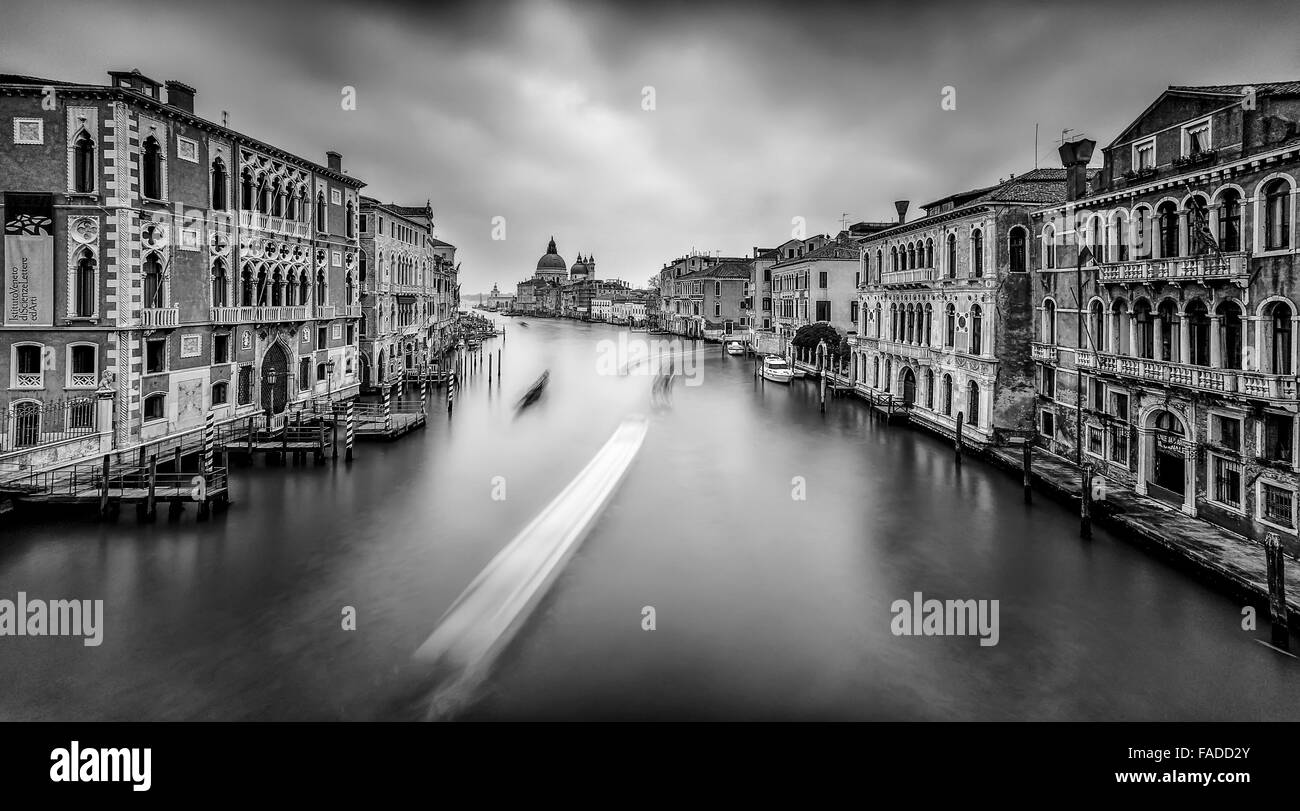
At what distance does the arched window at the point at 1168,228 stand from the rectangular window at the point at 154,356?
→ 26312mm

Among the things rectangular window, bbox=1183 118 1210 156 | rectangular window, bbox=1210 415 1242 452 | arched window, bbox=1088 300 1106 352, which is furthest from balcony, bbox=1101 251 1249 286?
rectangular window, bbox=1210 415 1242 452

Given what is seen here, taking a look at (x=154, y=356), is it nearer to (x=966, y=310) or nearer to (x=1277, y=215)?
(x=966, y=310)

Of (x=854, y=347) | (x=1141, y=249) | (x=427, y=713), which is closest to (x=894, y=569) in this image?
(x=427, y=713)

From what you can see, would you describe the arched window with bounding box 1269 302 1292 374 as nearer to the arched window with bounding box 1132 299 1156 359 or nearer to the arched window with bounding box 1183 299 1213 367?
the arched window with bounding box 1183 299 1213 367

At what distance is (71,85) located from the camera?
667 inches

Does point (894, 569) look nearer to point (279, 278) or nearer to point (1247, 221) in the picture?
point (1247, 221)

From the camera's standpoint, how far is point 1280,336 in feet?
43.1

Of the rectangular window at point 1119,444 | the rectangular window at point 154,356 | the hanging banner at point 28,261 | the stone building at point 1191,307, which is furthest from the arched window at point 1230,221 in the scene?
the hanging banner at point 28,261

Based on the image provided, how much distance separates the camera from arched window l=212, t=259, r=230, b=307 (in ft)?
72.1

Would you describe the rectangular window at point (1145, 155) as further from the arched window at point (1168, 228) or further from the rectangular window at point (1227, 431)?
the rectangular window at point (1227, 431)

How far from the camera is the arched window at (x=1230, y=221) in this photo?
45.7 feet

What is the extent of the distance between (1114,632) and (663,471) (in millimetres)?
13075

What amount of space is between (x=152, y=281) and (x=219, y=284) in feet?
10.5
